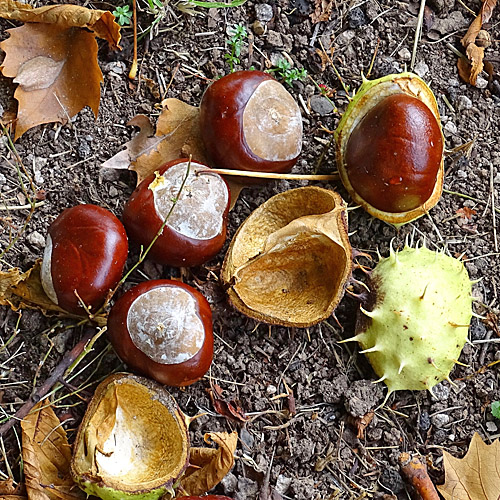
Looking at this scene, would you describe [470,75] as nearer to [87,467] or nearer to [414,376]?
[414,376]

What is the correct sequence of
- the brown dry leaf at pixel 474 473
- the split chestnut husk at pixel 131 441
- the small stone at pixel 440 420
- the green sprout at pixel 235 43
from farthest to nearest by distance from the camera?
the green sprout at pixel 235 43 < the small stone at pixel 440 420 < the brown dry leaf at pixel 474 473 < the split chestnut husk at pixel 131 441

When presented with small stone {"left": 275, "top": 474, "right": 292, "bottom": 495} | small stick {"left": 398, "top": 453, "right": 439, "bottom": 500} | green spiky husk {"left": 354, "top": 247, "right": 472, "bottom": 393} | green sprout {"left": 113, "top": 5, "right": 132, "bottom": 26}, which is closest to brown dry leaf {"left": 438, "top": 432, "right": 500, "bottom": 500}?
small stick {"left": 398, "top": 453, "right": 439, "bottom": 500}

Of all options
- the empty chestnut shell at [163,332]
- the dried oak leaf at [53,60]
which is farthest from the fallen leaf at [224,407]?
the dried oak leaf at [53,60]

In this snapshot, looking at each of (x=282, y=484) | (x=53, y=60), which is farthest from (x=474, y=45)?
(x=282, y=484)

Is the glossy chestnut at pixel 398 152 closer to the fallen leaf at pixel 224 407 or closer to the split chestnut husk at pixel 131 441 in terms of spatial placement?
the fallen leaf at pixel 224 407

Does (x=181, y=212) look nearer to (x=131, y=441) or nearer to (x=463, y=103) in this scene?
(x=131, y=441)

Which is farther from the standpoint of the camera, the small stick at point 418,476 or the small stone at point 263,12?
the small stone at point 263,12
